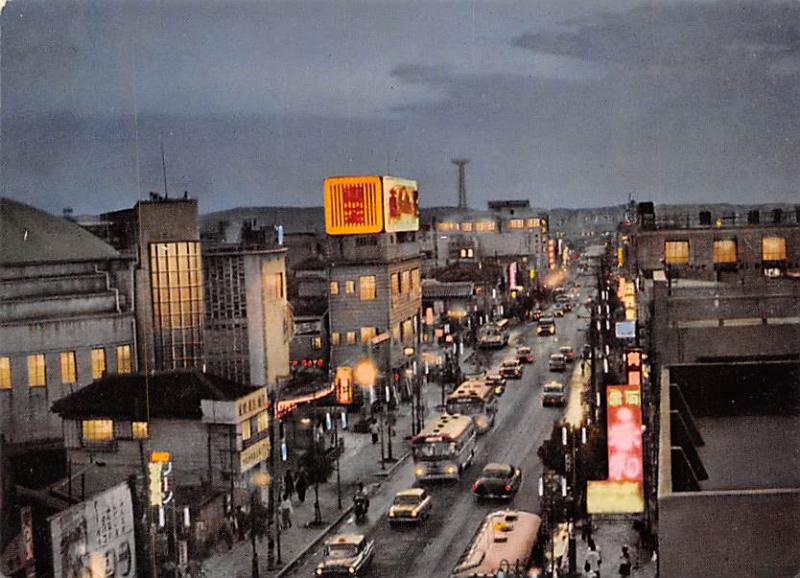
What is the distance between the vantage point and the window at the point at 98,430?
12.6m

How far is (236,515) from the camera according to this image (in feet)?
40.1

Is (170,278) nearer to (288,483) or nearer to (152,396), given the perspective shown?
(152,396)

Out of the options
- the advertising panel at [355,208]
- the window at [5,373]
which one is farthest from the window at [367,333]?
the window at [5,373]

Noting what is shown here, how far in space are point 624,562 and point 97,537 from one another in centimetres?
552

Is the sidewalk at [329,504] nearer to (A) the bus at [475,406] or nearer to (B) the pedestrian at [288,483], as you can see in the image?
(B) the pedestrian at [288,483]

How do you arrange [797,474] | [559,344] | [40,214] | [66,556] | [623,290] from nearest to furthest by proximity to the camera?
[797,474] < [66,556] < [40,214] < [623,290] < [559,344]

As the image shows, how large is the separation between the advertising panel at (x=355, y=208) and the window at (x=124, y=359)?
9.54 meters

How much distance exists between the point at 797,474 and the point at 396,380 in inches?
613

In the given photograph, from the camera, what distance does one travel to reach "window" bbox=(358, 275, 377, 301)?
23.7m

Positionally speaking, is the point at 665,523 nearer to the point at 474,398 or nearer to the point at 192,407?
the point at 192,407

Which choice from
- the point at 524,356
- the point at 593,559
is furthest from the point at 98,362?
the point at 524,356

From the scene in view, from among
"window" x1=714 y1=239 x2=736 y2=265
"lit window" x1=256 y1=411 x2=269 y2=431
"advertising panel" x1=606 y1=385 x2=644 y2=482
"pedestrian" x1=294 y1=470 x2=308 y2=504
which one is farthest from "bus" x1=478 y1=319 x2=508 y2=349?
"advertising panel" x1=606 y1=385 x2=644 y2=482

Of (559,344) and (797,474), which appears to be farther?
(559,344)

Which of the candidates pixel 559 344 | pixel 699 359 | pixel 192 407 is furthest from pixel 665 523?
pixel 559 344
